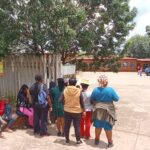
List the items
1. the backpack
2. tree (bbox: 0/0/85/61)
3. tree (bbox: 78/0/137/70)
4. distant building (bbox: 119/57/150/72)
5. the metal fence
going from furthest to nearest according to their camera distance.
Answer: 1. distant building (bbox: 119/57/150/72)
2. tree (bbox: 78/0/137/70)
3. the metal fence
4. tree (bbox: 0/0/85/61)
5. the backpack

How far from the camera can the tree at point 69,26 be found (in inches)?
352

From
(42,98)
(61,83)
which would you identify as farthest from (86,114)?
(42,98)

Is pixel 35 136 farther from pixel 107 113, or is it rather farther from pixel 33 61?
pixel 33 61

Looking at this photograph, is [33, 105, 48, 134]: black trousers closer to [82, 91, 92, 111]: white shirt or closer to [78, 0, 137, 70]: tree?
[82, 91, 92, 111]: white shirt

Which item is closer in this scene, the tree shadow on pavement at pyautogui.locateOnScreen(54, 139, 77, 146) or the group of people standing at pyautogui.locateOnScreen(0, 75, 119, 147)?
the group of people standing at pyautogui.locateOnScreen(0, 75, 119, 147)

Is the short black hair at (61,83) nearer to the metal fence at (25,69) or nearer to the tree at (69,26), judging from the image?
the tree at (69,26)

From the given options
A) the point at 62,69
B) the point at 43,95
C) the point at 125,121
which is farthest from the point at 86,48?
the point at 43,95

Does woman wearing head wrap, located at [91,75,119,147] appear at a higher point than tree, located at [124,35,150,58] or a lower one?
lower

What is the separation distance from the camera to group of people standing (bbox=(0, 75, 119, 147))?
23.9 ft

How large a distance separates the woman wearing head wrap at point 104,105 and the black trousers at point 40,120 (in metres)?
1.40

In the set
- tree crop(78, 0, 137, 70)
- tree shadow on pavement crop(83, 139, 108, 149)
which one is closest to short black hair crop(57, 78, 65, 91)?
tree shadow on pavement crop(83, 139, 108, 149)

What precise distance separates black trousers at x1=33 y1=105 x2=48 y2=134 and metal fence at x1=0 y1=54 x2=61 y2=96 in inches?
Answer: 91.1

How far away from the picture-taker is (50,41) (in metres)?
9.48

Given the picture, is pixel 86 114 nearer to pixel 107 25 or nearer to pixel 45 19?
pixel 45 19
